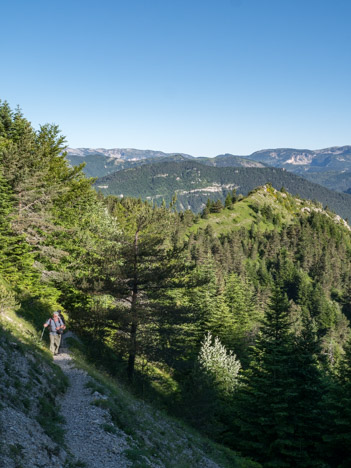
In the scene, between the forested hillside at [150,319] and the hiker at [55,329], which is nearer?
the hiker at [55,329]

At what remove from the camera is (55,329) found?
18.3 metres

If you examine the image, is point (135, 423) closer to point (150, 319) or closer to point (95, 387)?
point (95, 387)

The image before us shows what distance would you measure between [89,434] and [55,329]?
7.12 meters

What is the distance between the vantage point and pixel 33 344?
57.2ft

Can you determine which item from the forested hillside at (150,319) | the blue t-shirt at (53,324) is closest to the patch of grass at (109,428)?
the forested hillside at (150,319)

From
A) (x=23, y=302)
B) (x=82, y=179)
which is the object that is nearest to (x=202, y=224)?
(x=82, y=179)

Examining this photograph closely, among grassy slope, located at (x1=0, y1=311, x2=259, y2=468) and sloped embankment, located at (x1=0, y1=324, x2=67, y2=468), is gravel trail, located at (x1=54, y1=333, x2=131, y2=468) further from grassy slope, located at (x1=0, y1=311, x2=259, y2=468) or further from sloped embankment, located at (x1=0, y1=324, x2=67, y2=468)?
sloped embankment, located at (x1=0, y1=324, x2=67, y2=468)

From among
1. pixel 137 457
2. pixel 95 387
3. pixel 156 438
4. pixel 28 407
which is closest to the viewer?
pixel 28 407

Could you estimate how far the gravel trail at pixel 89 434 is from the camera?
36.8 ft

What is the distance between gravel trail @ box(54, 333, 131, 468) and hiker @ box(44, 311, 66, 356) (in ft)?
10.2

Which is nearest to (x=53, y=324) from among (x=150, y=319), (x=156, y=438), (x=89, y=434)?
(x=89, y=434)

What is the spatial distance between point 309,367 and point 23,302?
20.6m

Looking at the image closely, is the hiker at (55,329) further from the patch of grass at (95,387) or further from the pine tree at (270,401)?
the pine tree at (270,401)

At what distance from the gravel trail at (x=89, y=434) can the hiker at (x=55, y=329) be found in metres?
3.11
